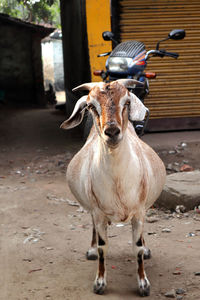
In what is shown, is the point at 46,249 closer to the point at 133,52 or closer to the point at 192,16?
the point at 133,52

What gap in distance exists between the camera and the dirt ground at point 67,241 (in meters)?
3.57

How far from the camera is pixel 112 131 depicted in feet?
9.12

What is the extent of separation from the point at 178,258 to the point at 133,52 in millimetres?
2595

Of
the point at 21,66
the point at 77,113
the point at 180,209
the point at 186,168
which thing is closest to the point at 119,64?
the point at 180,209

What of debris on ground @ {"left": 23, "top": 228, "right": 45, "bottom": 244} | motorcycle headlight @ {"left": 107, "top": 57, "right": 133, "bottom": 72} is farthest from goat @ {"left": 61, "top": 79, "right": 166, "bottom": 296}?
motorcycle headlight @ {"left": 107, "top": 57, "right": 133, "bottom": 72}

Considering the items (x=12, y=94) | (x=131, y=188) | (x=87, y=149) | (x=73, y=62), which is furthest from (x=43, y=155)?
(x=12, y=94)

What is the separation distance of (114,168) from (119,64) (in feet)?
8.50

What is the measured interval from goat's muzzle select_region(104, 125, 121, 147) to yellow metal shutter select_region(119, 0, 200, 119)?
568 centimetres

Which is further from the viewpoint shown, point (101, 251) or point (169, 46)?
point (169, 46)

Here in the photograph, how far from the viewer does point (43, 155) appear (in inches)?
339

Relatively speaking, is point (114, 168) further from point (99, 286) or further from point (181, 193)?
point (181, 193)

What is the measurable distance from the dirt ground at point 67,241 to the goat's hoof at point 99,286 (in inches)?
2.0

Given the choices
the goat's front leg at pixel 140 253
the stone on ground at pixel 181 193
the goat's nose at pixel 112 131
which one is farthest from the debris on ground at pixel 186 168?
the goat's nose at pixel 112 131

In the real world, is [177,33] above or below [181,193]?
above
